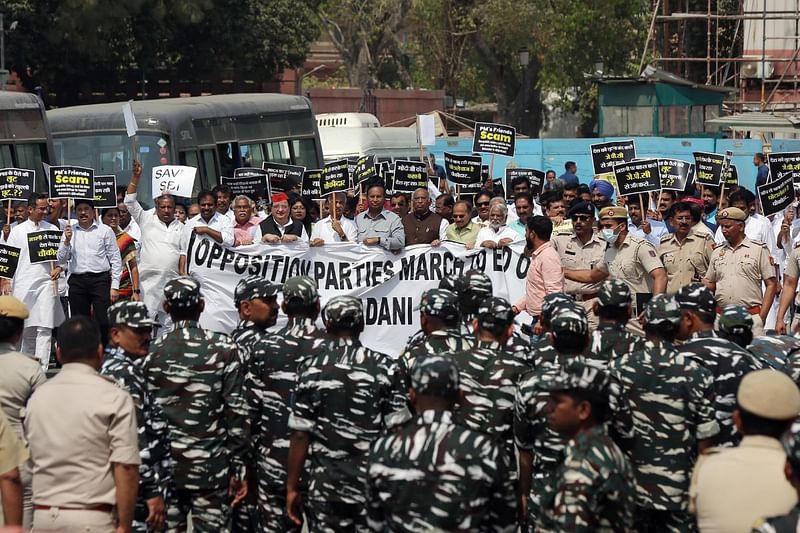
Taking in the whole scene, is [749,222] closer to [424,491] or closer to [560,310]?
[560,310]

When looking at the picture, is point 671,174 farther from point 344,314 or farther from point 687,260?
point 344,314

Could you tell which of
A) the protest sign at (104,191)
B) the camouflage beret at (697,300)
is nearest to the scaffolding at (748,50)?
the protest sign at (104,191)

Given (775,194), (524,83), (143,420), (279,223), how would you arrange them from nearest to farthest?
(143,420) → (775,194) → (279,223) → (524,83)

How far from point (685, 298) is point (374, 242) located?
5.36m

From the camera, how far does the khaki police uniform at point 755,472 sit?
483 centimetres

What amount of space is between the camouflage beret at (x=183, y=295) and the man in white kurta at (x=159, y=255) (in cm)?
615

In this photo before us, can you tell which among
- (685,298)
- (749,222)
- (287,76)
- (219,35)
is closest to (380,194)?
(749,222)

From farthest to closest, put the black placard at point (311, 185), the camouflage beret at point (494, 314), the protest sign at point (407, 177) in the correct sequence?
the black placard at point (311, 185), the protest sign at point (407, 177), the camouflage beret at point (494, 314)

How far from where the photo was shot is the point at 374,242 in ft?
40.1

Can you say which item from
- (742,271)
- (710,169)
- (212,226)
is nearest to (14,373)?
(742,271)

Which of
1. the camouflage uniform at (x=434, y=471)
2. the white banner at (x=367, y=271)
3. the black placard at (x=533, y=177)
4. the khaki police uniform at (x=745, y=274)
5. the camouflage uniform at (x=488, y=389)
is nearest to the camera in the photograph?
the camouflage uniform at (x=434, y=471)

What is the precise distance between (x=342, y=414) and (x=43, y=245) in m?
7.20

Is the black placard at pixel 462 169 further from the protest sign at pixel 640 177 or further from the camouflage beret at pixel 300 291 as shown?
the camouflage beret at pixel 300 291

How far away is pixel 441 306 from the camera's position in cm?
702
